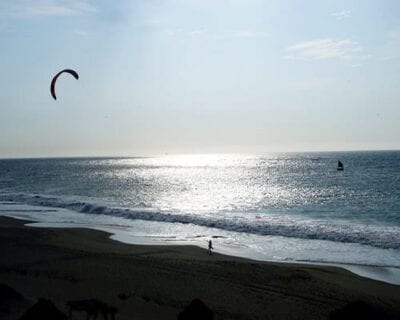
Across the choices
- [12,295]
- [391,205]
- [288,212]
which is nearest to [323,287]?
[12,295]

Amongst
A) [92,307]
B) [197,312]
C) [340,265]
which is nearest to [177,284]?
[92,307]

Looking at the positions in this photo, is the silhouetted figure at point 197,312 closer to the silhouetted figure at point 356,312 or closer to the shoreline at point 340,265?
the silhouetted figure at point 356,312

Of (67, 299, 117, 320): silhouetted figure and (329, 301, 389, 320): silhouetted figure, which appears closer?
(329, 301, 389, 320): silhouetted figure

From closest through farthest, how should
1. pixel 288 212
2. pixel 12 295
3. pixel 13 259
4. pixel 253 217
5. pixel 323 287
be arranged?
pixel 12 295 → pixel 323 287 → pixel 13 259 → pixel 253 217 → pixel 288 212

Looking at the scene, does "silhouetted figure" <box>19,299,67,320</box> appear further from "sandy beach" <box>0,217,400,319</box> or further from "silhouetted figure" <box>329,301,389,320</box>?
"silhouetted figure" <box>329,301,389,320</box>

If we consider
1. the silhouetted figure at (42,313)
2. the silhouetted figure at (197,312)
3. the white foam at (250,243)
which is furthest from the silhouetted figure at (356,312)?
the white foam at (250,243)

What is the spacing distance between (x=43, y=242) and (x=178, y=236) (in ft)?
22.3

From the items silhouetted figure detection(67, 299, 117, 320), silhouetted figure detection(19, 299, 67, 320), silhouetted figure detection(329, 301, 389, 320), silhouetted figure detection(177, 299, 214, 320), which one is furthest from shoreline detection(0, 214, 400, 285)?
silhouetted figure detection(19, 299, 67, 320)

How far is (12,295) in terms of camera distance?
1143 centimetres

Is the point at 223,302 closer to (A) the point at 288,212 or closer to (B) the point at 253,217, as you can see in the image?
(B) the point at 253,217

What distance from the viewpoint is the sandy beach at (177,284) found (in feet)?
42.1

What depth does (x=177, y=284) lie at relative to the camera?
49.4 feet

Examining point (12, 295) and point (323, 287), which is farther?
point (323, 287)

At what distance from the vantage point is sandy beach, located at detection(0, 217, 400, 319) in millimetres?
12836
